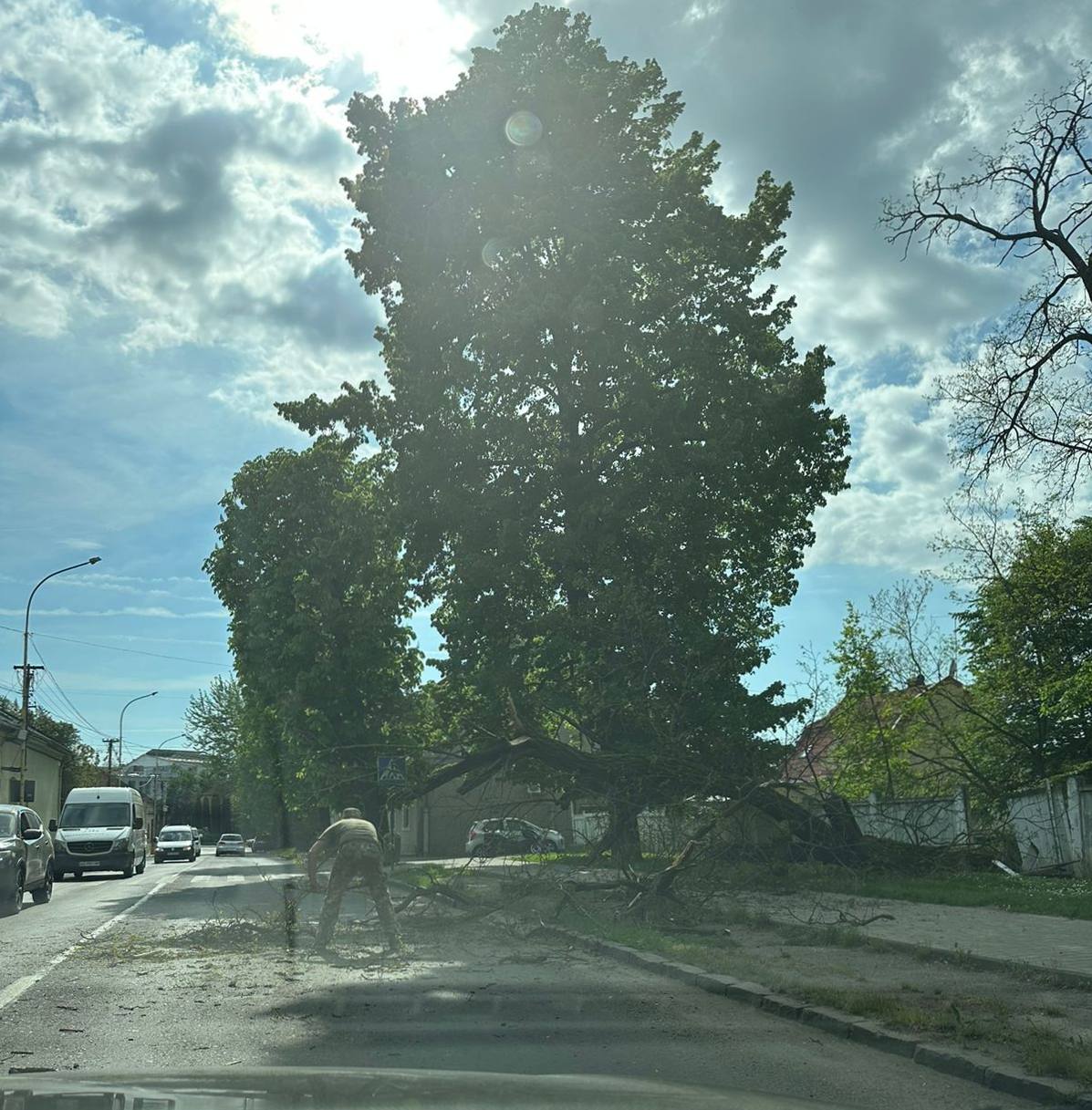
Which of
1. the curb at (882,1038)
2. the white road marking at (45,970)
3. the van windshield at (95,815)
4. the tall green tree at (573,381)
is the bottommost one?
the curb at (882,1038)

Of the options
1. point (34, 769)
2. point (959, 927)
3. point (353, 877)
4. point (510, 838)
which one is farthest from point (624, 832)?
point (34, 769)

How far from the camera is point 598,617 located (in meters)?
23.3

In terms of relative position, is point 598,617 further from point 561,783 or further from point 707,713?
point 561,783

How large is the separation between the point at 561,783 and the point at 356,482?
1910cm

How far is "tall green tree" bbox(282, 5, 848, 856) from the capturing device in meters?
23.7

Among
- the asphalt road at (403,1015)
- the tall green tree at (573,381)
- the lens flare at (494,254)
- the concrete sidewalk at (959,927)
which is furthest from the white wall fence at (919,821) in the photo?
the lens flare at (494,254)

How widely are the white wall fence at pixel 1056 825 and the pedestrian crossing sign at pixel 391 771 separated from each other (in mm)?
11333

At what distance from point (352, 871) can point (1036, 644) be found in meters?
22.6

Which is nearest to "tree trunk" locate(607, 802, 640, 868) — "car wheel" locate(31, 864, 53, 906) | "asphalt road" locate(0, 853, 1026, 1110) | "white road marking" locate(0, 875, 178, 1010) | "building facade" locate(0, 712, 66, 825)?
"asphalt road" locate(0, 853, 1026, 1110)

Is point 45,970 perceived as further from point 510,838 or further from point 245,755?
point 245,755

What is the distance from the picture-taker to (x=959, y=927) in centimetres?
1320

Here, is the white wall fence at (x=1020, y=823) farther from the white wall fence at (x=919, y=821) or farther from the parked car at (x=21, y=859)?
the parked car at (x=21, y=859)

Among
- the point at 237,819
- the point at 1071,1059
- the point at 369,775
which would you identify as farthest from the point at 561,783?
the point at 237,819

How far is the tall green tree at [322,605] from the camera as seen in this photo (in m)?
34.9
